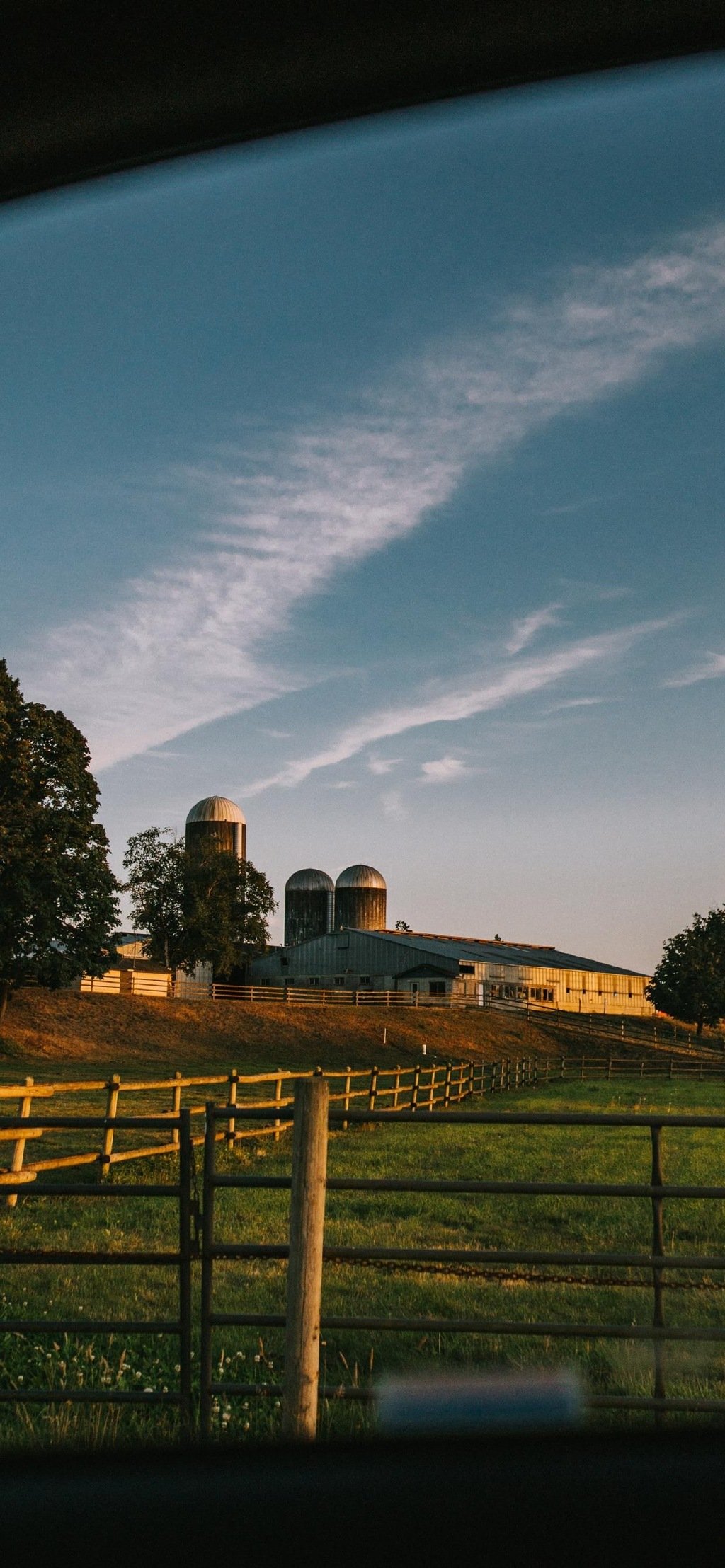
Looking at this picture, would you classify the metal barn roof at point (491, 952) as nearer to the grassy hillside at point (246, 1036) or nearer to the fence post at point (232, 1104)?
the grassy hillside at point (246, 1036)

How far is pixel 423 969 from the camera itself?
71125 mm

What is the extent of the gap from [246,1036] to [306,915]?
1243 inches

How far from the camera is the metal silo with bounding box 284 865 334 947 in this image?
264ft

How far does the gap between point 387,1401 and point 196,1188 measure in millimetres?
7039

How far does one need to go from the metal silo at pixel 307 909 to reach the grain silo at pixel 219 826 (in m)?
6.36

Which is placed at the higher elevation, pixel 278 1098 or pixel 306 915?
pixel 306 915

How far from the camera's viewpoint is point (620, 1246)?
965 cm

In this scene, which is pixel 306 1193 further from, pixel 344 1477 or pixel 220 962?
pixel 220 962

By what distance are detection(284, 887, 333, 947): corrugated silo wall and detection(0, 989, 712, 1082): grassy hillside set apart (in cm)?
1893

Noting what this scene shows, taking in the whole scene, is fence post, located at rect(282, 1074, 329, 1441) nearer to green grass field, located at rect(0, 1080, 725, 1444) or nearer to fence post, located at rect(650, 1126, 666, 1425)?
green grass field, located at rect(0, 1080, 725, 1444)

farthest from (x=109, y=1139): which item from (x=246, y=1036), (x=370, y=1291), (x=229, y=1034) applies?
(x=246, y=1036)

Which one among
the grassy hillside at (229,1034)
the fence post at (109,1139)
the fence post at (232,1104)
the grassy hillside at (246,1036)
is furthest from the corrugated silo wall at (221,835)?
the fence post at (109,1139)

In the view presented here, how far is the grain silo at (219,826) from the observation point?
75.1 m

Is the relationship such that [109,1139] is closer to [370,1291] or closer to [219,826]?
[370,1291]
